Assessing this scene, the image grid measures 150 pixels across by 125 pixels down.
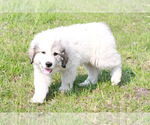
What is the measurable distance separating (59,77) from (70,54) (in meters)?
1.11

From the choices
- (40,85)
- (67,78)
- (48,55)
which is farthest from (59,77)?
(48,55)

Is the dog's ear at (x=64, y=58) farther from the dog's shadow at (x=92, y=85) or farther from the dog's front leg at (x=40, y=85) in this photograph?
the dog's shadow at (x=92, y=85)

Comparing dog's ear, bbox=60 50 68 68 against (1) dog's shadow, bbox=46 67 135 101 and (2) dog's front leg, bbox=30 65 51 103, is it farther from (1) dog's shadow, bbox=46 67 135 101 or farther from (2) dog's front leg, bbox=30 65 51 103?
(1) dog's shadow, bbox=46 67 135 101

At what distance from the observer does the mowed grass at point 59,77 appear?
13.7ft

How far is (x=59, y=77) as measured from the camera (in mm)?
5270

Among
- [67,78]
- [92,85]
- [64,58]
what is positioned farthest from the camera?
[92,85]

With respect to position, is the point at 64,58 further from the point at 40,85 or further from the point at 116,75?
the point at 116,75

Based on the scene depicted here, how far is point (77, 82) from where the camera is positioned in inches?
207

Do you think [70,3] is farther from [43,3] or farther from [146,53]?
[146,53]

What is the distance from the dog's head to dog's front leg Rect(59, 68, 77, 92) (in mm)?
350

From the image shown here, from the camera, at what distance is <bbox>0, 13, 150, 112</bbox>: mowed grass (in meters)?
4.16

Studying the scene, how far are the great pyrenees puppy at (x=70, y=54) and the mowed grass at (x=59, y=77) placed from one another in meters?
0.23

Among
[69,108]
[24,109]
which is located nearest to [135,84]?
[69,108]

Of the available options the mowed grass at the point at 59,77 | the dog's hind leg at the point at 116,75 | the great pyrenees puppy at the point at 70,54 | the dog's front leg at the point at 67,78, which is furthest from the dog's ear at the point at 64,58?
the dog's hind leg at the point at 116,75
